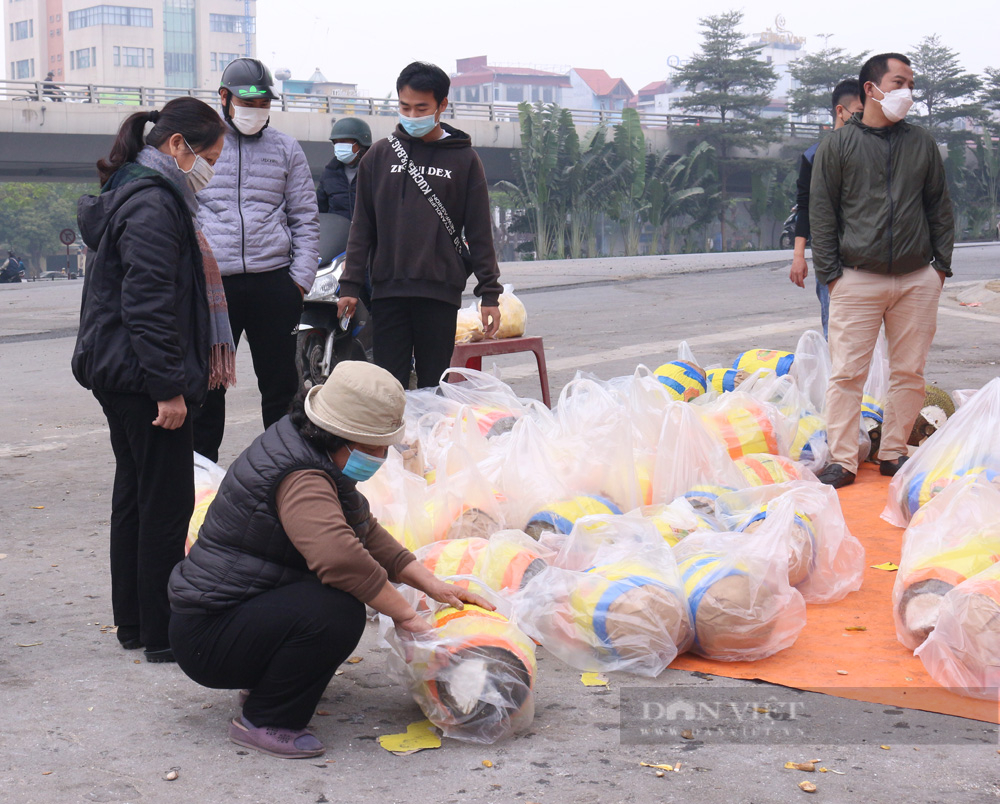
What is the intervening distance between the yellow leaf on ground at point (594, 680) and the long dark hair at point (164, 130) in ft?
6.03

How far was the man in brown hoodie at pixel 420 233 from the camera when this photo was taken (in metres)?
4.59

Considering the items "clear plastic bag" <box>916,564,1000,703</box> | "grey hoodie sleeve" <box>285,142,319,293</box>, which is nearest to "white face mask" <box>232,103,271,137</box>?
"grey hoodie sleeve" <box>285,142,319,293</box>

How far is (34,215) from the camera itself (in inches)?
2243

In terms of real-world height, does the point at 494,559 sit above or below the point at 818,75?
below

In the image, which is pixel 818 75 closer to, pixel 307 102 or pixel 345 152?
pixel 307 102

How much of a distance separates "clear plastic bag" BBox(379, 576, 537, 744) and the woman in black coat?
33.5 inches

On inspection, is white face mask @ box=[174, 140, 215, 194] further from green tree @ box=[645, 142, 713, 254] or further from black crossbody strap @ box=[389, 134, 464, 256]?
green tree @ box=[645, 142, 713, 254]

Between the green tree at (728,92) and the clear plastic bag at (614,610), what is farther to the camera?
the green tree at (728,92)

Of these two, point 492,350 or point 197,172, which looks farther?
point 492,350

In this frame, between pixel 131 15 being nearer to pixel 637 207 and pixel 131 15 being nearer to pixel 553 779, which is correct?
pixel 637 207

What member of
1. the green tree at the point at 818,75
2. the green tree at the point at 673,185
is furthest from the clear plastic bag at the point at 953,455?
the green tree at the point at 818,75

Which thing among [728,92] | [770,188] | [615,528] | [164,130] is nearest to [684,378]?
[615,528]

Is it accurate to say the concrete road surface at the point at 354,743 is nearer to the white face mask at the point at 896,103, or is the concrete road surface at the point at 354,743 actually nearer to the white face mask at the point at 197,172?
the white face mask at the point at 197,172

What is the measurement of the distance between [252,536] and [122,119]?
2447cm
